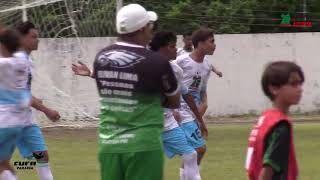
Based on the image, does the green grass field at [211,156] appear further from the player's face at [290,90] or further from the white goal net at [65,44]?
the player's face at [290,90]

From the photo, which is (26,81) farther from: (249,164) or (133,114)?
(249,164)

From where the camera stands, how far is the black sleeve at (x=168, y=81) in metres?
5.75

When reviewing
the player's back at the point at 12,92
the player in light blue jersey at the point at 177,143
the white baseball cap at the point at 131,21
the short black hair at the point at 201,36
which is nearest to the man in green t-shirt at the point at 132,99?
the white baseball cap at the point at 131,21

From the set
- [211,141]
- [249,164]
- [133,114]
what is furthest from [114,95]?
[211,141]

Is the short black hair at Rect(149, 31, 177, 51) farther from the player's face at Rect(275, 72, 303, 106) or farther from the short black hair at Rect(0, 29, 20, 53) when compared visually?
the player's face at Rect(275, 72, 303, 106)

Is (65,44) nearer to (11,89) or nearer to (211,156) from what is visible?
(211,156)

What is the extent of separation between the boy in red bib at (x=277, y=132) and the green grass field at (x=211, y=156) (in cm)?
590

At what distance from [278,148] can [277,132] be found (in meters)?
0.09

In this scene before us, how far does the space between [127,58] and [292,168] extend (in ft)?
5.11

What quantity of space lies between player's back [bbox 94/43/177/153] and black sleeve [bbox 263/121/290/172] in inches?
49.9

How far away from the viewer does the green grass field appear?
11156 millimetres
